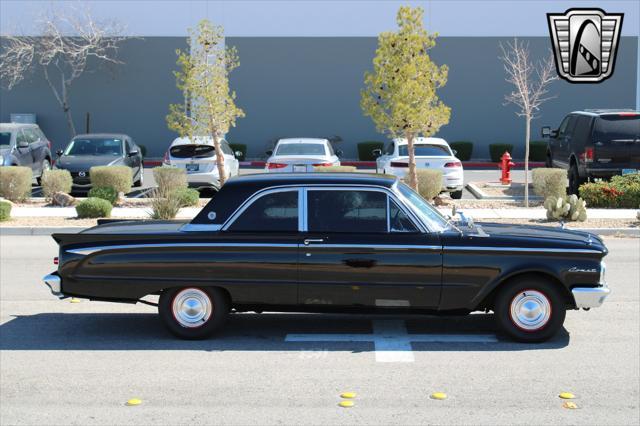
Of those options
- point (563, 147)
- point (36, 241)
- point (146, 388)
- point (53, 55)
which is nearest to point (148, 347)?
point (146, 388)

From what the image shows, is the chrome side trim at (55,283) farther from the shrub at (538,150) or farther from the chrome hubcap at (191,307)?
the shrub at (538,150)

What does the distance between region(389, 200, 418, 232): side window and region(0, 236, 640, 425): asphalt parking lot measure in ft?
3.43

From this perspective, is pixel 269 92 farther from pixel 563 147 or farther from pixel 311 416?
pixel 311 416

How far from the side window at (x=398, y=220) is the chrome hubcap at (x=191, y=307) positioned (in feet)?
5.97

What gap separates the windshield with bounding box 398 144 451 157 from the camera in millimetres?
23578

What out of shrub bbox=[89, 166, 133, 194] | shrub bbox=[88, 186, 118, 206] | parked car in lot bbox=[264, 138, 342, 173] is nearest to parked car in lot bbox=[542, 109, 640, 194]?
parked car in lot bbox=[264, 138, 342, 173]

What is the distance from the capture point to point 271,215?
935 cm

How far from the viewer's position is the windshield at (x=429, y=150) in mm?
23578

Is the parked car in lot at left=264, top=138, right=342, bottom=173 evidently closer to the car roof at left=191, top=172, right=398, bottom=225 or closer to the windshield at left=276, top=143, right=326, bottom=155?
the windshield at left=276, top=143, right=326, bottom=155

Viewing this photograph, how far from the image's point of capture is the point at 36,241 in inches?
687

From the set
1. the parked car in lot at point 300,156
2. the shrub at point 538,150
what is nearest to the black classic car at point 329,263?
the parked car in lot at point 300,156

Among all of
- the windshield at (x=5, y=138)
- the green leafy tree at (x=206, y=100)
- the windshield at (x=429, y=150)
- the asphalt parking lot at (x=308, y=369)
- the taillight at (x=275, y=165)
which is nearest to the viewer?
the asphalt parking lot at (x=308, y=369)

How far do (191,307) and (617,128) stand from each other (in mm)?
15468

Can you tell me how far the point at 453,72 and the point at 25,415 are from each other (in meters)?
28.4
